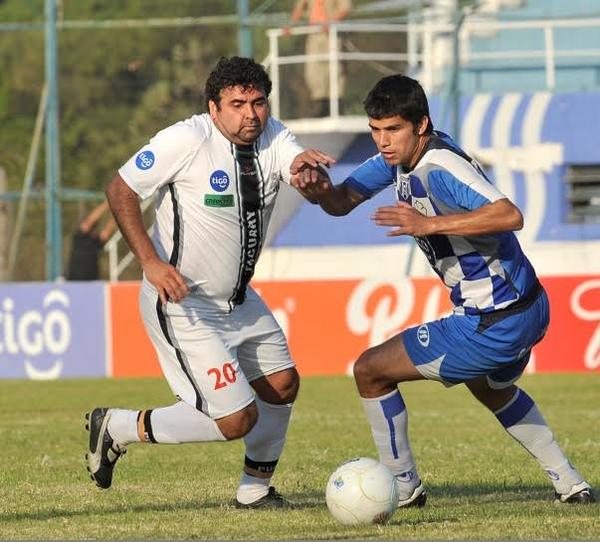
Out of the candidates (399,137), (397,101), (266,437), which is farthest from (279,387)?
(397,101)

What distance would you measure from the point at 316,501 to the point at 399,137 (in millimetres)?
2075

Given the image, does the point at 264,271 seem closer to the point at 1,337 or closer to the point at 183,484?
the point at 1,337

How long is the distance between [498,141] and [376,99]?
652 inches

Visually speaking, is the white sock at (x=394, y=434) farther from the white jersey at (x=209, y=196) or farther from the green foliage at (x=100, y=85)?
the green foliage at (x=100, y=85)

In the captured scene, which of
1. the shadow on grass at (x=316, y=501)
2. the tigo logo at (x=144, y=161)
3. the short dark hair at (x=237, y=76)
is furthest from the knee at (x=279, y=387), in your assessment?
the short dark hair at (x=237, y=76)

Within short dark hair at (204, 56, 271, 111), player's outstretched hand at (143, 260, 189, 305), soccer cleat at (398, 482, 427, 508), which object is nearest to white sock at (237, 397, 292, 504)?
soccer cleat at (398, 482, 427, 508)

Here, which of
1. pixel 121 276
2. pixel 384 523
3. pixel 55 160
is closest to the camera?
pixel 384 523

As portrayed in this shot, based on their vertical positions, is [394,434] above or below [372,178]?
below

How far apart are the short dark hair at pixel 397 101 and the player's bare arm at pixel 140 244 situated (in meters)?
1.21

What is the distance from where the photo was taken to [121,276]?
26672 mm

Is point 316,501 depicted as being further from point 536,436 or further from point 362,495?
point 536,436

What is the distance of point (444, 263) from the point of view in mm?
7793

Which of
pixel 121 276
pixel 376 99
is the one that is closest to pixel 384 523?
pixel 376 99

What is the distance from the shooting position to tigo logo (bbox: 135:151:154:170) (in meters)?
7.87
